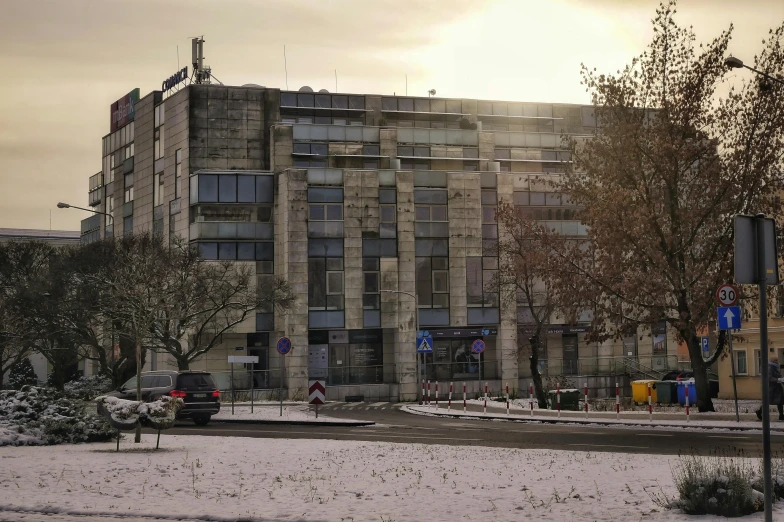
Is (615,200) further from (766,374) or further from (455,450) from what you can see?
(766,374)

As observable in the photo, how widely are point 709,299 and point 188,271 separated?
1138 inches

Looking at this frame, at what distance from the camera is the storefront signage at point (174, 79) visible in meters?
80.3

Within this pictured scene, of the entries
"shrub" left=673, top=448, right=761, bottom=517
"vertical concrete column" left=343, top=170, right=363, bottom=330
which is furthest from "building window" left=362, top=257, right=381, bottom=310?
"shrub" left=673, top=448, right=761, bottom=517

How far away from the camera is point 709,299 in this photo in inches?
1404

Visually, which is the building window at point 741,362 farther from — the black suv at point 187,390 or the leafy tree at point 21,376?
→ the leafy tree at point 21,376

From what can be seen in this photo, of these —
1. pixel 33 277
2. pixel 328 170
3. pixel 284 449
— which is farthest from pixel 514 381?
pixel 284 449

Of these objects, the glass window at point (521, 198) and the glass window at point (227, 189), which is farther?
the glass window at point (521, 198)

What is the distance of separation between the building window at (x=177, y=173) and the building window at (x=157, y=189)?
3.26m

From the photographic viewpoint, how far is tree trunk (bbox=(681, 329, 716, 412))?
3697 cm

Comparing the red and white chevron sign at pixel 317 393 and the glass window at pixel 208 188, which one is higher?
the glass window at pixel 208 188

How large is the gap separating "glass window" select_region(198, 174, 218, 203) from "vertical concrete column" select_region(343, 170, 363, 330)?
320 inches

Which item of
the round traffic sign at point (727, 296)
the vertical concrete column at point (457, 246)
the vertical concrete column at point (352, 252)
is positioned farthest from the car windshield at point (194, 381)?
the vertical concrete column at point (457, 246)

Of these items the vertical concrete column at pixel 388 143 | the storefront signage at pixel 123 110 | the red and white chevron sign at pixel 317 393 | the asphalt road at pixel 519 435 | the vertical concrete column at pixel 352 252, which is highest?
the storefront signage at pixel 123 110

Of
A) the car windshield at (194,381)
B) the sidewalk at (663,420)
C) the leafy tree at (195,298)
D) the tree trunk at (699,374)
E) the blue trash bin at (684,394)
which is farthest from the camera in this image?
the leafy tree at (195,298)
